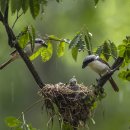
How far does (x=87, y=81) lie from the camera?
12.2 m

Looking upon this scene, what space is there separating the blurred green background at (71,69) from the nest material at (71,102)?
699 centimetres

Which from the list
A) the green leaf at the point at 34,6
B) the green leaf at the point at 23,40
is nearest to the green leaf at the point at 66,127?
the green leaf at the point at 23,40

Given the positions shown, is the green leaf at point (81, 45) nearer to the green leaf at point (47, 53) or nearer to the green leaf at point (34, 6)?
the green leaf at point (47, 53)

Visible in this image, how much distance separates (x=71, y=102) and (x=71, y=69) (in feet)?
26.1

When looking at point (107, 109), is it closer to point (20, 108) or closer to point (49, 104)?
point (20, 108)

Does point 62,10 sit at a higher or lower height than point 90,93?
higher

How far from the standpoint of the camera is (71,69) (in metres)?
12.9

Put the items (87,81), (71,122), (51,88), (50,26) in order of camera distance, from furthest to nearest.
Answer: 1. (50,26)
2. (87,81)
3. (51,88)
4. (71,122)

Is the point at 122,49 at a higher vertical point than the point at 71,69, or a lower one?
lower

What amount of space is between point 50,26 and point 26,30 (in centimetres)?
963

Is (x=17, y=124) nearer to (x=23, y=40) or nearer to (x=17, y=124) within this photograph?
(x=17, y=124)

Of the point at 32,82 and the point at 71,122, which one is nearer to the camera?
the point at 71,122

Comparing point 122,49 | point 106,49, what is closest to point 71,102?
point 106,49

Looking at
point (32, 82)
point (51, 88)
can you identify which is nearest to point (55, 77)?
point (32, 82)
